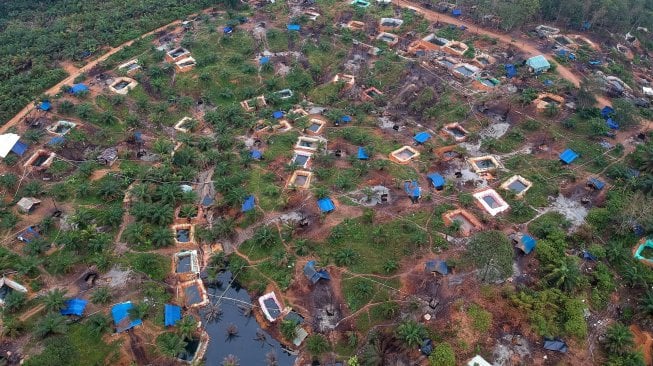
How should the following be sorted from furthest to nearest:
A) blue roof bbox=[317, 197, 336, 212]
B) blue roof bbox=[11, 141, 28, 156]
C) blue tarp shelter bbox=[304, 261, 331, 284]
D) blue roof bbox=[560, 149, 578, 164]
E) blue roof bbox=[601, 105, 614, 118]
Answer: blue roof bbox=[601, 105, 614, 118] < blue roof bbox=[11, 141, 28, 156] < blue roof bbox=[560, 149, 578, 164] < blue roof bbox=[317, 197, 336, 212] < blue tarp shelter bbox=[304, 261, 331, 284]

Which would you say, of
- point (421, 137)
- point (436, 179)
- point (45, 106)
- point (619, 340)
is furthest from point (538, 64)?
point (45, 106)

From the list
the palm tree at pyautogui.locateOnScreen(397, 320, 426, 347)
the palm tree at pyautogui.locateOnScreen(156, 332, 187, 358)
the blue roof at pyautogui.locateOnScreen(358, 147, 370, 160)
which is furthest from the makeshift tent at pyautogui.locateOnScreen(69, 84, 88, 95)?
the palm tree at pyautogui.locateOnScreen(397, 320, 426, 347)

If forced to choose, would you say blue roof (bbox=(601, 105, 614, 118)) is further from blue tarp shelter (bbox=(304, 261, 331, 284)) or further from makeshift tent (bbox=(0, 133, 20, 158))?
makeshift tent (bbox=(0, 133, 20, 158))

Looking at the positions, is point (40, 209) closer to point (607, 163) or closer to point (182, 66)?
point (182, 66)

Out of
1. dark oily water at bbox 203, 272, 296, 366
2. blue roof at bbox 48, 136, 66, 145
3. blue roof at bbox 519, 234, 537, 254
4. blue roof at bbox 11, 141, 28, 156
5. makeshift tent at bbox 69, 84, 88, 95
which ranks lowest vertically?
dark oily water at bbox 203, 272, 296, 366

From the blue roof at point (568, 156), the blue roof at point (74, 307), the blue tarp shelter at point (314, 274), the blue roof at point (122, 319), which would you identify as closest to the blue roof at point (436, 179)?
the blue roof at point (568, 156)

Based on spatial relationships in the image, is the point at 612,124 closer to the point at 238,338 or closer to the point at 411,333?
the point at 411,333

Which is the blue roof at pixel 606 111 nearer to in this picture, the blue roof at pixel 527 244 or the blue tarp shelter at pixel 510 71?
the blue tarp shelter at pixel 510 71
